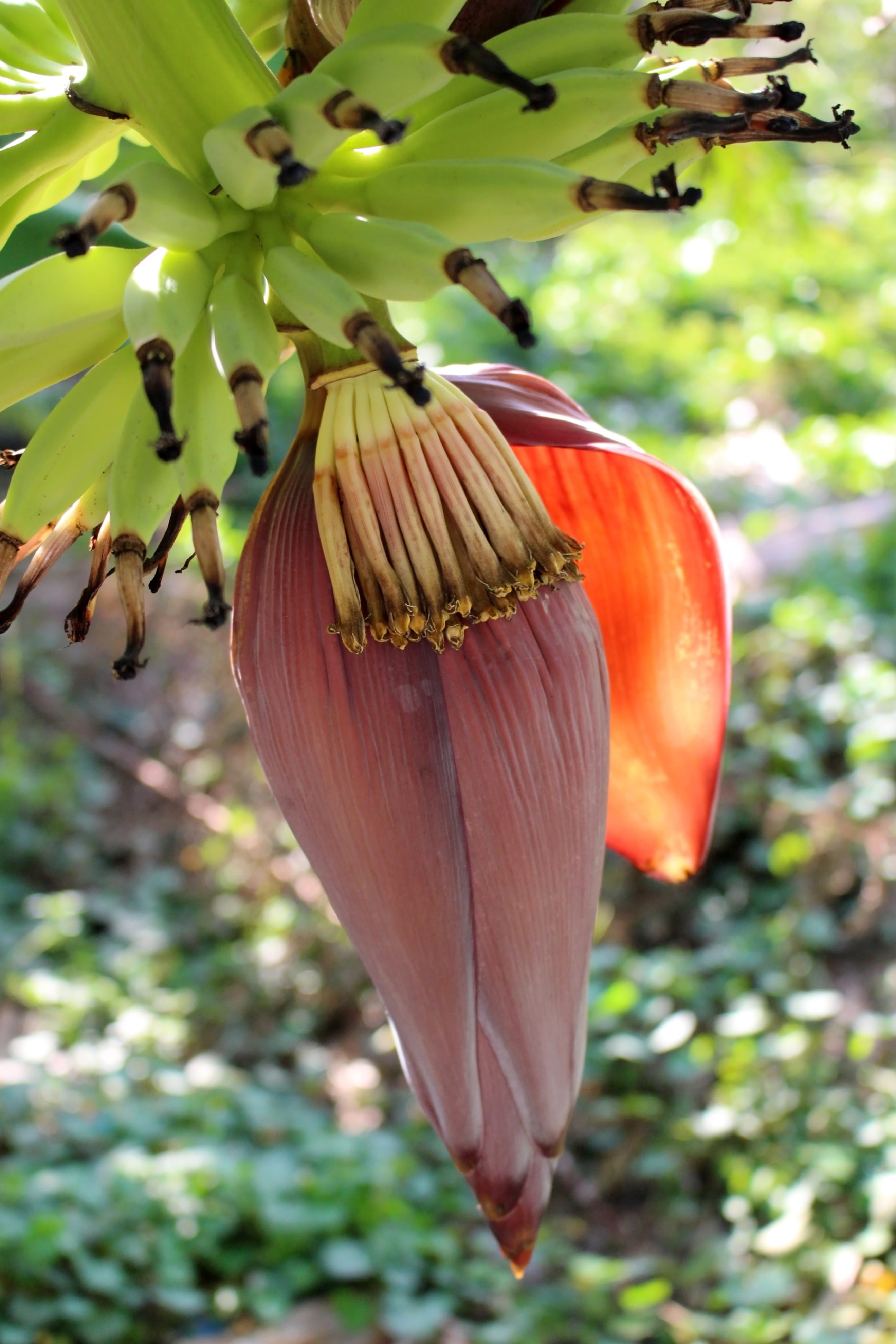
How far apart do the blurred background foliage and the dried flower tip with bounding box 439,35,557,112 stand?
10.6 inches

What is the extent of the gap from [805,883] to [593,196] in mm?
1627

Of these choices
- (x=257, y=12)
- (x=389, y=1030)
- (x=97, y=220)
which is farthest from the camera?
(x=389, y=1030)

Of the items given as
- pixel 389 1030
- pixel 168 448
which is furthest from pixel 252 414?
pixel 389 1030

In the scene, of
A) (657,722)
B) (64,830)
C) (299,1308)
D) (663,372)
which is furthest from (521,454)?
(663,372)

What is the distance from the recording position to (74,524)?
0.34 m

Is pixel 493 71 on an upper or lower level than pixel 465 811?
upper

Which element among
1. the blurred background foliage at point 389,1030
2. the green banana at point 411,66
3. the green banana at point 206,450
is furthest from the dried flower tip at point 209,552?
the blurred background foliage at point 389,1030

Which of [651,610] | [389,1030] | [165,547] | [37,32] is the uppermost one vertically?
[37,32]

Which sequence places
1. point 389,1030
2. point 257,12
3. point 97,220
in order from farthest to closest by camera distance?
point 389,1030 < point 257,12 < point 97,220

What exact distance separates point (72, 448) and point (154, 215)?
8cm

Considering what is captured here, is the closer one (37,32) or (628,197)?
(628,197)

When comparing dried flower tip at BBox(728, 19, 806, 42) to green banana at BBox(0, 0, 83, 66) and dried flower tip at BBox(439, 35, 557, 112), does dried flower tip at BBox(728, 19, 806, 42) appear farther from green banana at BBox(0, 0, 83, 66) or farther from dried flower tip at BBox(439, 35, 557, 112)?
green banana at BBox(0, 0, 83, 66)

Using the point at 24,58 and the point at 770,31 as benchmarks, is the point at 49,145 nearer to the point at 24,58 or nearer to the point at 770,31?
the point at 24,58

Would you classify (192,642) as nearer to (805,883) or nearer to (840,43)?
(805,883)
